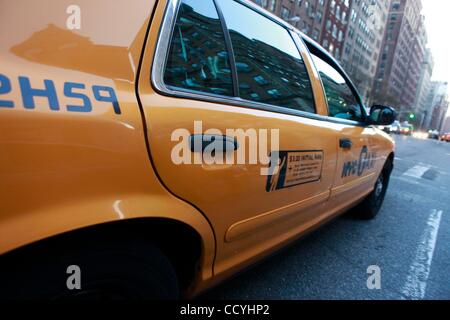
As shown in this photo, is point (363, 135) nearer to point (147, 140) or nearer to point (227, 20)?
point (227, 20)

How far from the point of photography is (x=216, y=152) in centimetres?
131

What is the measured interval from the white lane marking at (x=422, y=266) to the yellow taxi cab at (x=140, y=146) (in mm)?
1216

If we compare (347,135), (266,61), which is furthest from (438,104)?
(266,61)

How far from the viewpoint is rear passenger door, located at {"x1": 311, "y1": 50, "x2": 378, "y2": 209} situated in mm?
2424

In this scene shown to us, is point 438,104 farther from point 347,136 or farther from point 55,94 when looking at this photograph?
point 55,94

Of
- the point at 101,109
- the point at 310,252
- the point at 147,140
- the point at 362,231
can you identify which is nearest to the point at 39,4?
the point at 101,109

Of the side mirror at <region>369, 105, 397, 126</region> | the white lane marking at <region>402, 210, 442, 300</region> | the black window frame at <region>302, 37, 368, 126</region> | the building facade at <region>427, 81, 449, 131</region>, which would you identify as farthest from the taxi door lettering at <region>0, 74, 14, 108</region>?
the building facade at <region>427, 81, 449, 131</region>

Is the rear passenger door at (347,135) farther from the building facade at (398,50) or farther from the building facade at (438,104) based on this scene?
the building facade at (438,104)

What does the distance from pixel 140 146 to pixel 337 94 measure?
215cm

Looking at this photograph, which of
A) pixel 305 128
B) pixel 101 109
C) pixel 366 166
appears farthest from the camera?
pixel 366 166

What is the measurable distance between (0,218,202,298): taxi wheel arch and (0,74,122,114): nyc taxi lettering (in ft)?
1.27

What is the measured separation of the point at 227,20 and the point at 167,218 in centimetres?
106

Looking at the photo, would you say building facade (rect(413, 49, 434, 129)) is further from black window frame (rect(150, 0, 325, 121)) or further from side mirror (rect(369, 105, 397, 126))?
black window frame (rect(150, 0, 325, 121))

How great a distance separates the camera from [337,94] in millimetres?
2691
